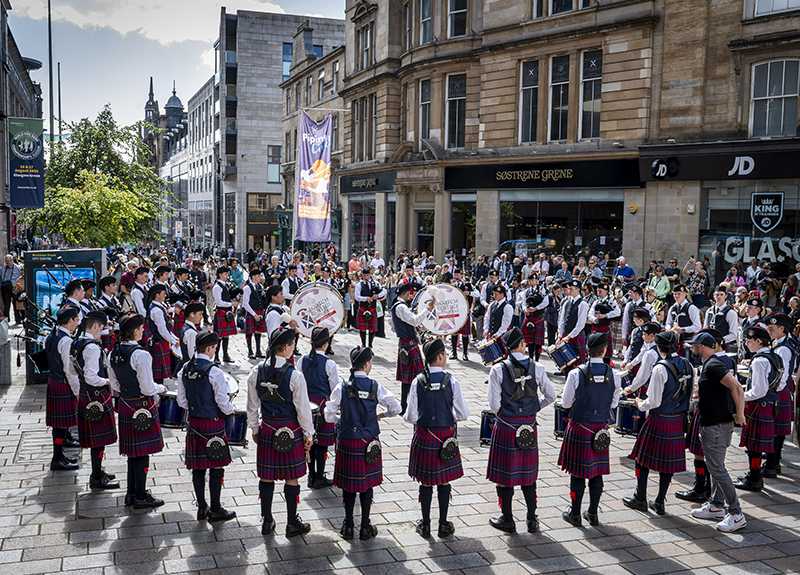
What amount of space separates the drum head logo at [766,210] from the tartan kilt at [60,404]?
19.5 m

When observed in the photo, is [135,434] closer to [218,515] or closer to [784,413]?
[218,515]

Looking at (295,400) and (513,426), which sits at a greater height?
(295,400)

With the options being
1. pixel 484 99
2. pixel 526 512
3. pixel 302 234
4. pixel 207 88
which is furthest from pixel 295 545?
pixel 207 88

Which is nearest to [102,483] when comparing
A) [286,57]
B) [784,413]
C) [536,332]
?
[784,413]

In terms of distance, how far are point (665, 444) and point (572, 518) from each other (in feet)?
3.97

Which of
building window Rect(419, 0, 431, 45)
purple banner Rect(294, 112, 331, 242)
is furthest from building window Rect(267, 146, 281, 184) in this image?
purple banner Rect(294, 112, 331, 242)

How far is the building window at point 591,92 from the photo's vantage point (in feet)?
77.2

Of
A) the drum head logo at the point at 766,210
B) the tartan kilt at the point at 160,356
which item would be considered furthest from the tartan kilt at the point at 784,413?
the drum head logo at the point at 766,210

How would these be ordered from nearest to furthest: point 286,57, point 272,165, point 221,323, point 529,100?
point 221,323 → point 529,100 → point 286,57 → point 272,165

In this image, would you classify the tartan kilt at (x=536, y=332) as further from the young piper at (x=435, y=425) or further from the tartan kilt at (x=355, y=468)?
the tartan kilt at (x=355, y=468)

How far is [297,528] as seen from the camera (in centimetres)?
626

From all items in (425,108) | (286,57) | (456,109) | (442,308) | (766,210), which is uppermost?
(286,57)

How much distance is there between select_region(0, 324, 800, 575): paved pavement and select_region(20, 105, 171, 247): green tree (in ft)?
41.4

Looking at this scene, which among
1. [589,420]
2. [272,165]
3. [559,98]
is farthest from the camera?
[272,165]
